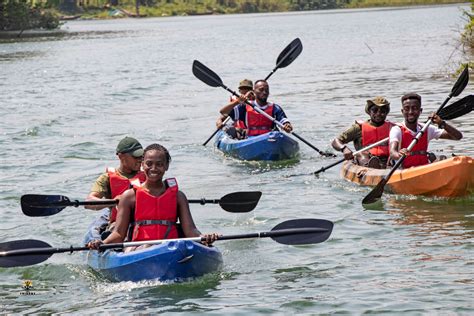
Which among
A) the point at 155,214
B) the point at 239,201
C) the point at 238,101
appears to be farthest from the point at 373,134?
the point at 155,214

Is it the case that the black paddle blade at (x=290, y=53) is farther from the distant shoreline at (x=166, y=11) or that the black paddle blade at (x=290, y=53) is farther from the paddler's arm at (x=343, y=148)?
the distant shoreline at (x=166, y=11)

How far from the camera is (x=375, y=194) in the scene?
452 inches

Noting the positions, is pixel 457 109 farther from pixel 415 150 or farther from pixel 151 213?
pixel 151 213

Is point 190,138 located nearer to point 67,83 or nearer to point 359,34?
point 67,83

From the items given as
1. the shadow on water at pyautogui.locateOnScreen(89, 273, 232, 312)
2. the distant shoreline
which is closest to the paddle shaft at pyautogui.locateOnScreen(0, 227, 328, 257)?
the shadow on water at pyautogui.locateOnScreen(89, 273, 232, 312)

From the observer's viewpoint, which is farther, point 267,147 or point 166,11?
point 166,11

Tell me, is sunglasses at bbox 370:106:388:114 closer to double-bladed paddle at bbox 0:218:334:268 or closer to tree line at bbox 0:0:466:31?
double-bladed paddle at bbox 0:218:334:268

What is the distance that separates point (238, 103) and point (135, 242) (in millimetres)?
7213

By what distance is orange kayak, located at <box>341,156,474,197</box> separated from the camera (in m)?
11.5

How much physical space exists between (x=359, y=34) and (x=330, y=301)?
48.5m

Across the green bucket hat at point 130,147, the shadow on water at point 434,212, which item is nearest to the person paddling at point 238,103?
the shadow on water at point 434,212

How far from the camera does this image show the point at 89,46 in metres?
50.4

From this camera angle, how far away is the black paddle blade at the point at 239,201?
9578 millimetres

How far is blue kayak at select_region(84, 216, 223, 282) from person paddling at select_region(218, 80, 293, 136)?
6.48 metres
